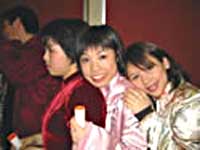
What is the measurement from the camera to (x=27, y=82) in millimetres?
1869

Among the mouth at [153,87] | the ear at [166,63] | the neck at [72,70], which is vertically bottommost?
the mouth at [153,87]

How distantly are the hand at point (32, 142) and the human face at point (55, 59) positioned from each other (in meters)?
0.27

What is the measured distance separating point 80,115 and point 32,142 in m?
0.23

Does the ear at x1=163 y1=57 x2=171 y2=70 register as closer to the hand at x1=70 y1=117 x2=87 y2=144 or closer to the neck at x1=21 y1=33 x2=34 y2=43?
the hand at x1=70 y1=117 x2=87 y2=144

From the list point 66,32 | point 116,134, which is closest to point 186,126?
point 116,134

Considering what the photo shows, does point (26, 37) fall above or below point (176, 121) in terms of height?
above

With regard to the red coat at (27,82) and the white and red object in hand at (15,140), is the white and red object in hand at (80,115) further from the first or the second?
the white and red object in hand at (15,140)

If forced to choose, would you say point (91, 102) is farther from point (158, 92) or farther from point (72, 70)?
point (158, 92)

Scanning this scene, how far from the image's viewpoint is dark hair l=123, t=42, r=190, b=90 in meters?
1.83

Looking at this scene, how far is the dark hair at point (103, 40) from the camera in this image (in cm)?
183

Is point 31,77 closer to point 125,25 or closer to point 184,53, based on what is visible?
point 125,25

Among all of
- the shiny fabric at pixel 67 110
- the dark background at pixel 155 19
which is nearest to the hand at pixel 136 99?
the shiny fabric at pixel 67 110

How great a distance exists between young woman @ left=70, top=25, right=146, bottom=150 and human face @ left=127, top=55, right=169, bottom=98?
0.04 metres

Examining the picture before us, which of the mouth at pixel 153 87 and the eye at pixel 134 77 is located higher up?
the eye at pixel 134 77
